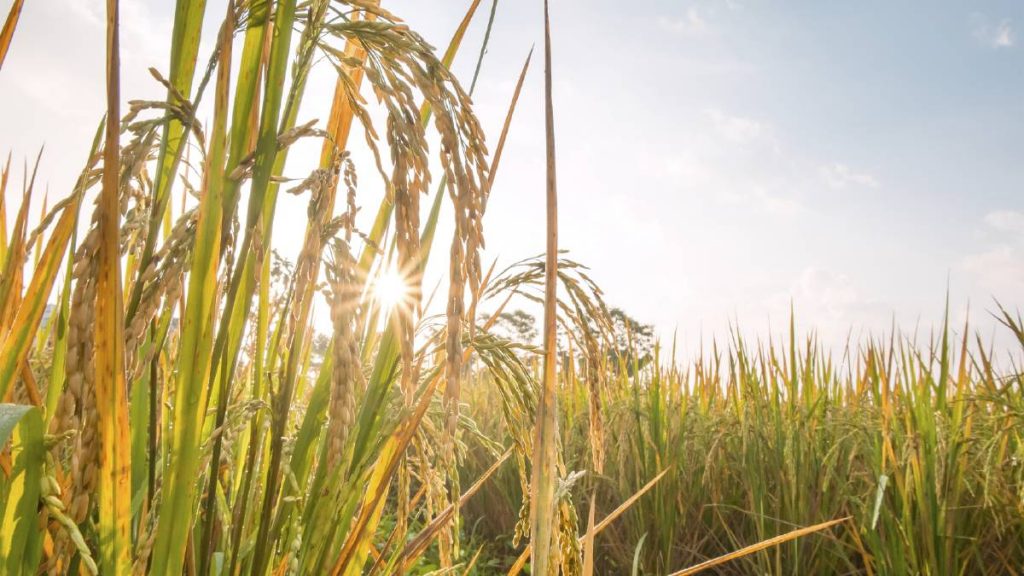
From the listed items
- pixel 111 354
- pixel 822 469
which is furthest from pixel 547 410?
pixel 822 469

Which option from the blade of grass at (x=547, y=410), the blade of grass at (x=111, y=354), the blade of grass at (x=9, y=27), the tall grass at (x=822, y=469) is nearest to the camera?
the blade of grass at (x=111, y=354)

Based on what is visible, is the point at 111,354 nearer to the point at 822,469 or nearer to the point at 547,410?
the point at 547,410

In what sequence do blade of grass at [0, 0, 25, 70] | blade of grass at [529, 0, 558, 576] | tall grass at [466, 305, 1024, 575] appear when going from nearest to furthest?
blade of grass at [529, 0, 558, 576]
blade of grass at [0, 0, 25, 70]
tall grass at [466, 305, 1024, 575]

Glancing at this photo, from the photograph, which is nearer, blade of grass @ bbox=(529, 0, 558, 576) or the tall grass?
blade of grass @ bbox=(529, 0, 558, 576)

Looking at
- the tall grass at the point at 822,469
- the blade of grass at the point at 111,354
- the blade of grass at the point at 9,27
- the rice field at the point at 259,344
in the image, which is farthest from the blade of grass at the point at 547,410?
the tall grass at the point at 822,469

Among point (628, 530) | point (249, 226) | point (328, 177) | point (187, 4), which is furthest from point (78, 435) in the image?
point (628, 530)

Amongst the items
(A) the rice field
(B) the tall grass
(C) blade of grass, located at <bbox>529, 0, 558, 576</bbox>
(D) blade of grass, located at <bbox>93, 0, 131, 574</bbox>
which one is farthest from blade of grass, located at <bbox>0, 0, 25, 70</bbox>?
(B) the tall grass

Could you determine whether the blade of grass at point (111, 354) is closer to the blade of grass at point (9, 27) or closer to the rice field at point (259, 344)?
the rice field at point (259, 344)

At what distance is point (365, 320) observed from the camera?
1.22m

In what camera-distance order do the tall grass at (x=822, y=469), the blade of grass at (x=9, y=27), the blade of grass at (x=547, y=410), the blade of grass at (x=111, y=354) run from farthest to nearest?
the tall grass at (x=822, y=469) < the blade of grass at (x=9, y=27) < the blade of grass at (x=547, y=410) < the blade of grass at (x=111, y=354)

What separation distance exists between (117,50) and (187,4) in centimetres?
19

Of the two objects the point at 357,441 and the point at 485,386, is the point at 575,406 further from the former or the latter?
the point at 357,441

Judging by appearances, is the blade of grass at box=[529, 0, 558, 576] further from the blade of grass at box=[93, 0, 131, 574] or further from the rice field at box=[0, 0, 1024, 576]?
the blade of grass at box=[93, 0, 131, 574]

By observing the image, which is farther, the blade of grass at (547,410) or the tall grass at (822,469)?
the tall grass at (822,469)
